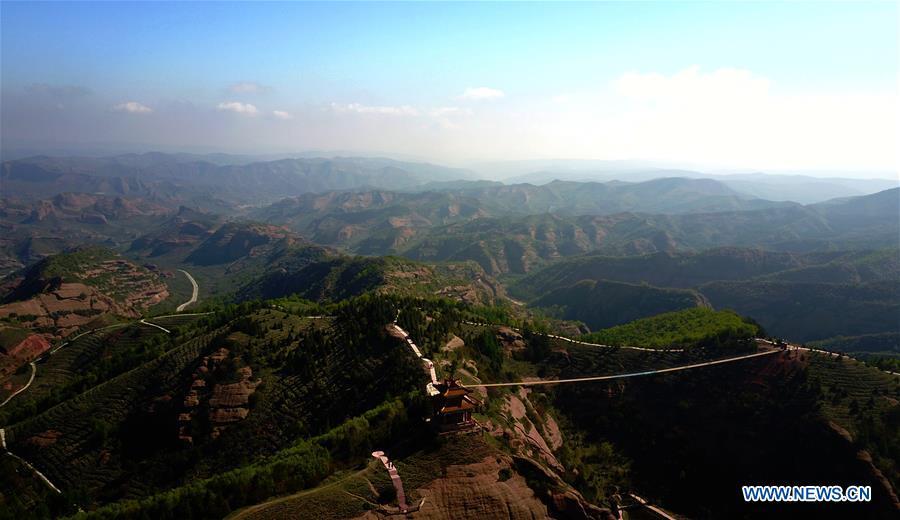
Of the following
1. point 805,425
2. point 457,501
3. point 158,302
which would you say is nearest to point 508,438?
point 457,501

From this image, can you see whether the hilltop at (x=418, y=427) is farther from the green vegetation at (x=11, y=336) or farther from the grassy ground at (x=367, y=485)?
the green vegetation at (x=11, y=336)

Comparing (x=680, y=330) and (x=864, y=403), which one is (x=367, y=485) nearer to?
(x=864, y=403)

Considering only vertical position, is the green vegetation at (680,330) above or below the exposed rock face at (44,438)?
above

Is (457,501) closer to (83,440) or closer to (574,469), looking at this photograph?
(574,469)

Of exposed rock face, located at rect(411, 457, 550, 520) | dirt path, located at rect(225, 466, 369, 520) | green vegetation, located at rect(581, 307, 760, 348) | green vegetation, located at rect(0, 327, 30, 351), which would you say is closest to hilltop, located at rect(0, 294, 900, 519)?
exposed rock face, located at rect(411, 457, 550, 520)

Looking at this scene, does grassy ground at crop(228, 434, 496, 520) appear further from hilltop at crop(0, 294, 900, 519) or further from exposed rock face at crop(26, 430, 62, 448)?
exposed rock face at crop(26, 430, 62, 448)

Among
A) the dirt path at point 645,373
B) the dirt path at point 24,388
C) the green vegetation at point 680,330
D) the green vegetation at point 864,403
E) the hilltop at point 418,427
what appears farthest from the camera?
the dirt path at point 24,388

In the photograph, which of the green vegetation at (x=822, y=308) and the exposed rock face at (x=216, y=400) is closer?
the exposed rock face at (x=216, y=400)

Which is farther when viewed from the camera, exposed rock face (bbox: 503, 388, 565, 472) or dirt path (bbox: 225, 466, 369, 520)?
exposed rock face (bbox: 503, 388, 565, 472)

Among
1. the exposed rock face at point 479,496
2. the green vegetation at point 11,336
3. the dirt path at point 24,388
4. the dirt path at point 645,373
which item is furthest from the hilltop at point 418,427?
the green vegetation at point 11,336
